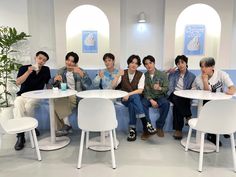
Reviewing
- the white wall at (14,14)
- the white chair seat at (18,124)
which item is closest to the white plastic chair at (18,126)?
the white chair seat at (18,124)

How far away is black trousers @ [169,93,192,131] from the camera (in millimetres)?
3229

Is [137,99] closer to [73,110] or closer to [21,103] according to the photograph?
[73,110]

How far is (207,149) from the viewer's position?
115 inches

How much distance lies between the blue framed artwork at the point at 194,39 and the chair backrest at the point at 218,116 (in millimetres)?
2444

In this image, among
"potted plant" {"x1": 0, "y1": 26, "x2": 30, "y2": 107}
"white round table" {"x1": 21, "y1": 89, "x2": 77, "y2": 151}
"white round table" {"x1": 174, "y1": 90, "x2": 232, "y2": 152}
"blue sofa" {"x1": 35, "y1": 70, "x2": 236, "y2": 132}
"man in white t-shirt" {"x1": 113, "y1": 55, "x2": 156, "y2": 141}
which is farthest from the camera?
"potted plant" {"x1": 0, "y1": 26, "x2": 30, "y2": 107}

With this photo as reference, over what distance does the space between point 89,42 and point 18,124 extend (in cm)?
243

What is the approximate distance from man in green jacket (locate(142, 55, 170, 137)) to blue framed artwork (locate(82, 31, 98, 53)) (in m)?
1.49

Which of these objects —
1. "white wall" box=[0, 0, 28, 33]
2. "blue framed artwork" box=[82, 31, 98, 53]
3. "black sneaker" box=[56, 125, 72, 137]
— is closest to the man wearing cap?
"black sneaker" box=[56, 125, 72, 137]

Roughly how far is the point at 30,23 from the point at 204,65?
311cm

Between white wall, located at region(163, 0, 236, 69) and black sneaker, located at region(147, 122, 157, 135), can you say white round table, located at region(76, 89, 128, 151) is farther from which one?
white wall, located at region(163, 0, 236, 69)

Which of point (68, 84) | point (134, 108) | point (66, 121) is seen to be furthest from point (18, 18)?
point (134, 108)

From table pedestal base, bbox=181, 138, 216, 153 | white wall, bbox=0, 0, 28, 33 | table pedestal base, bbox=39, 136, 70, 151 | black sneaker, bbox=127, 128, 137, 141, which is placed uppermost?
white wall, bbox=0, 0, 28, 33

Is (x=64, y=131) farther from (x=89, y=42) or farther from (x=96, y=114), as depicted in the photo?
(x=89, y=42)

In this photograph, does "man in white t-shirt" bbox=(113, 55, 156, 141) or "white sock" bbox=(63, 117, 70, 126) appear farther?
"white sock" bbox=(63, 117, 70, 126)
